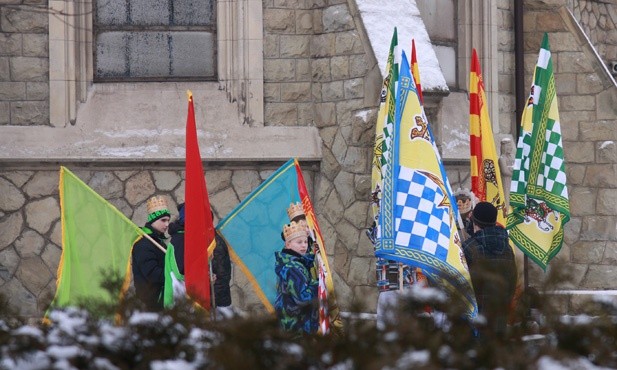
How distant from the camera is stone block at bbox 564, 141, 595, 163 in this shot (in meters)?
13.6

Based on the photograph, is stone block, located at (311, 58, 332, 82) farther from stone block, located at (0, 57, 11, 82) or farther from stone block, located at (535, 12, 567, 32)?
stone block, located at (535, 12, 567, 32)

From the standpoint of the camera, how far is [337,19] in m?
11.1

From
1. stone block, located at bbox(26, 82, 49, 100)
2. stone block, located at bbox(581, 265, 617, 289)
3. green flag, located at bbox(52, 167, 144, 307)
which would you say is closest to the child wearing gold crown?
green flag, located at bbox(52, 167, 144, 307)

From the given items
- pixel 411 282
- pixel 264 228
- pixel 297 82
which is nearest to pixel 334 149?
pixel 297 82

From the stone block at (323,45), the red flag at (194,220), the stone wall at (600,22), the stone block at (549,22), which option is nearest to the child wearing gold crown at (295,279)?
the red flag at (194,220)

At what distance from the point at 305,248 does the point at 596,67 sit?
6693mm

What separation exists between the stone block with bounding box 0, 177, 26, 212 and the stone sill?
176 mm

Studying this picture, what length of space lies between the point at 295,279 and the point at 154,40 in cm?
454

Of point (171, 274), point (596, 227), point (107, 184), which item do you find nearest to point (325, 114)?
point (107, 184)

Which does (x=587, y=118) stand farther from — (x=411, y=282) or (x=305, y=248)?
(x=305, y=248)

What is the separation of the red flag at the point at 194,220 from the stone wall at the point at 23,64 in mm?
3456

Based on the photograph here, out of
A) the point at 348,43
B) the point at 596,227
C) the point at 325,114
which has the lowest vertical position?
the point at 596,227

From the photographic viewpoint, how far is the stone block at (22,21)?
434 inches

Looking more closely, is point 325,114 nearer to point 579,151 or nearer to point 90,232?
point 90,232
